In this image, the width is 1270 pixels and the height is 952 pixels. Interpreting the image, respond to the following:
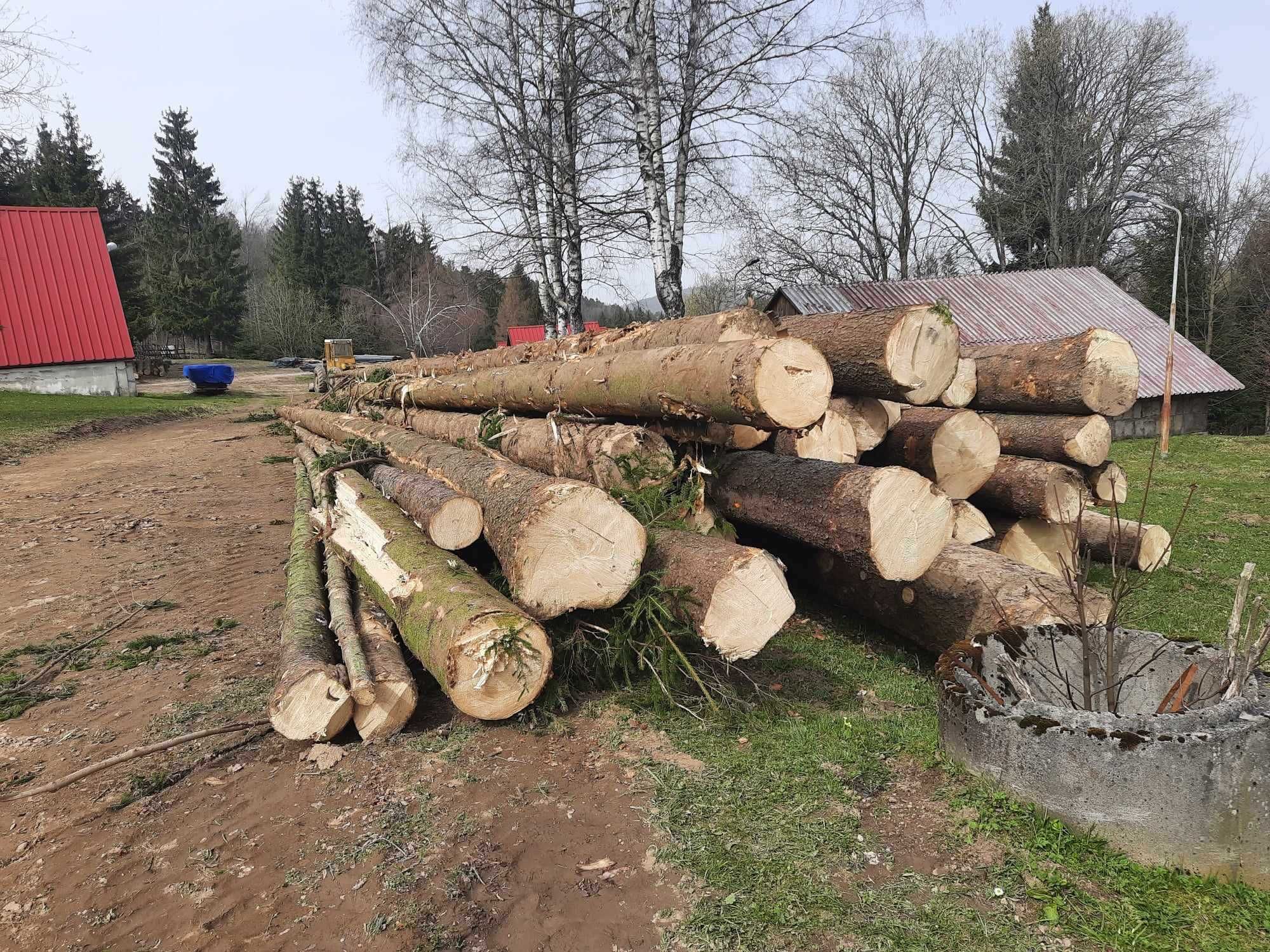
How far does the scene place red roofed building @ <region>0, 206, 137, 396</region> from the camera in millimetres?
19531

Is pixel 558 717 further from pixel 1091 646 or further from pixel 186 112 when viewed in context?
pixel 186 112

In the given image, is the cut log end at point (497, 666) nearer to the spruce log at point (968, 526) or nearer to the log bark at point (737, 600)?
the log bark at point (737, 600)

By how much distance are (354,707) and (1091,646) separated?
349cm

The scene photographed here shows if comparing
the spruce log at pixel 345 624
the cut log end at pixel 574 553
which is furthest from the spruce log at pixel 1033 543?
the spruce log at pixel 345 624

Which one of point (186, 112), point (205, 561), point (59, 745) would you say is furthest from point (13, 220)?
point (186, 112)

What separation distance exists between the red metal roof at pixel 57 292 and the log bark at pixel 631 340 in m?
15.7

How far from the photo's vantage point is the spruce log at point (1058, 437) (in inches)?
230

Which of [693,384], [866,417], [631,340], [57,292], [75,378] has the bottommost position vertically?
[866,417]

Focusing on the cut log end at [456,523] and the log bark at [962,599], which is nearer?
the log bark at [962,599]

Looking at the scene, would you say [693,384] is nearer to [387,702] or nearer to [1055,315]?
[387,702]

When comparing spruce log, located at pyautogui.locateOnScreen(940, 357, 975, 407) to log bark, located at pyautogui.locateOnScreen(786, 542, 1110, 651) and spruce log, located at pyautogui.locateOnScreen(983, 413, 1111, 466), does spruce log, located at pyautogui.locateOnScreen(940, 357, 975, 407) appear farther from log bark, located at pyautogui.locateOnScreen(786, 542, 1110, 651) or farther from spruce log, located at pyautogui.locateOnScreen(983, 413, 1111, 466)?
log bark, located at pyautogui.locateOnScreen(786, 542, 1110, 651)

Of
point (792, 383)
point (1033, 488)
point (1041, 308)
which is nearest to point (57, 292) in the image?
point (792, 383)

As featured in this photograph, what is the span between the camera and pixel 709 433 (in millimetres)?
4926

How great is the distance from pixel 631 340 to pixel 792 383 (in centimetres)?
255
